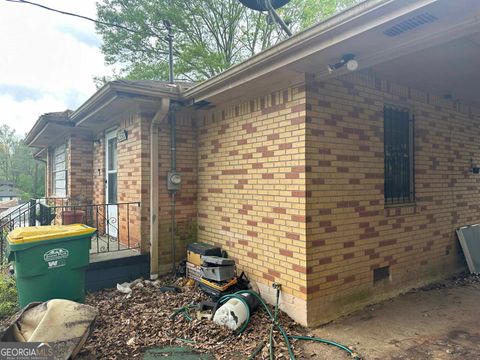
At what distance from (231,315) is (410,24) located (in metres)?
3.06

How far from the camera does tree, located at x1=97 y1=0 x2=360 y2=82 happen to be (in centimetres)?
1336

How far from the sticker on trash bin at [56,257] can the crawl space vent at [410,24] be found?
399 cm

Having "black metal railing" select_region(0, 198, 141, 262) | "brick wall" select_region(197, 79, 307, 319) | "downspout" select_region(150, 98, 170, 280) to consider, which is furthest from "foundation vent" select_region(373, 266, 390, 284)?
"black metal railing" select_region(0, 198, 141, 262)

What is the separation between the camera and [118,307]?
12.7 feet

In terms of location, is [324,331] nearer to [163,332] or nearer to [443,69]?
[163,332]

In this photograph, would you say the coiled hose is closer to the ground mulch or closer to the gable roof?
the ground mulch

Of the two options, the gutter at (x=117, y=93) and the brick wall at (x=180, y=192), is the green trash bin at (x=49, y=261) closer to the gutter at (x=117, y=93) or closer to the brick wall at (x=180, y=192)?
the brick wall at (x=180, y=192)

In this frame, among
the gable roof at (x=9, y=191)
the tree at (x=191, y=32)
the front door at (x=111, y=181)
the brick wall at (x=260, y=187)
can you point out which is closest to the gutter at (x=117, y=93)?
the brick wall at (x=260, y=187)

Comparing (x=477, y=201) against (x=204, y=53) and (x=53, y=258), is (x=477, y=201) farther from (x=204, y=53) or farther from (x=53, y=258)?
(x=204, y=53)

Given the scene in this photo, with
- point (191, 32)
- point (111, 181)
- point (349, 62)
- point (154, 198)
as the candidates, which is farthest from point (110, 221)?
point (191, 32)

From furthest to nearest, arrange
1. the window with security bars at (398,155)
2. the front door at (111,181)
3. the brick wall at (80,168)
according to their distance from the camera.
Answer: the brick wall at (80,168) < the front door at (111,181) < the window with security bars at (398,155)

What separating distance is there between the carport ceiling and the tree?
34.7 feet

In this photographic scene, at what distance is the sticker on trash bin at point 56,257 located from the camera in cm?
Result: 355

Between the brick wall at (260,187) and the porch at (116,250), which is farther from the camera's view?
the porch at (116,250)
